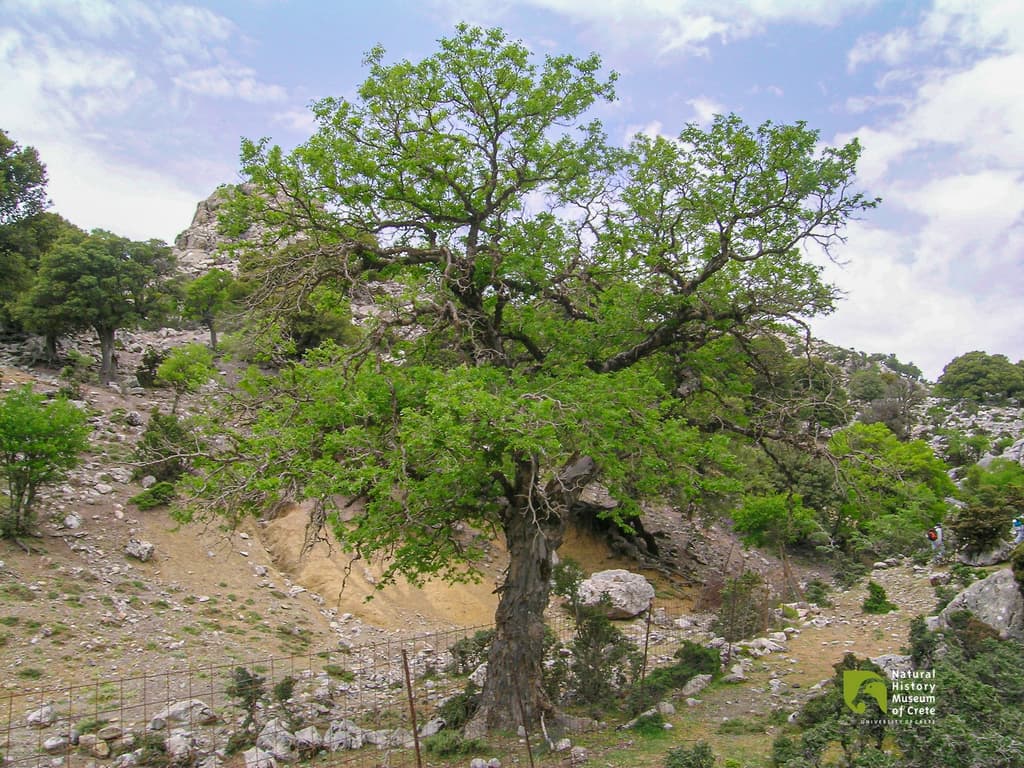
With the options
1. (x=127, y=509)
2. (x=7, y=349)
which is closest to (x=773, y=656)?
(x=127, y=509)

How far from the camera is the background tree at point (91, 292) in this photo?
87.8 feet

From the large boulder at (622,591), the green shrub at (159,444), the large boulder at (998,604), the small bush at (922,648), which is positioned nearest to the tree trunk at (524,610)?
the small bush at (922,648)

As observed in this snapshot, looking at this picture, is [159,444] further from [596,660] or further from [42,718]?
[596,660]

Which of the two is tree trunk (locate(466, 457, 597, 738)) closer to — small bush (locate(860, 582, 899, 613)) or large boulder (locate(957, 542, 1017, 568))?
small bush (locate(860, 582, 899, 613))

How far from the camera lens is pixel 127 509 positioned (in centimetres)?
1892

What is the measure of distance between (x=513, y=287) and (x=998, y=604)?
10.0m

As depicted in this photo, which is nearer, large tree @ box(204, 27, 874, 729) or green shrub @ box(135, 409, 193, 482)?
large tree @ box(204, 27, 874, 729)

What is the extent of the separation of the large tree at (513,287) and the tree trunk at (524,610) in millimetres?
32

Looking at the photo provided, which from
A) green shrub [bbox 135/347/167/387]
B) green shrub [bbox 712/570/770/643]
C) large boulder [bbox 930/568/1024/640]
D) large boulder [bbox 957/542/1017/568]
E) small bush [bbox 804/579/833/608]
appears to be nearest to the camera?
large boulder [bbox 930/568/1024/640]

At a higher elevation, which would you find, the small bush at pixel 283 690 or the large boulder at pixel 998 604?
the large boulder at pixel 998 604

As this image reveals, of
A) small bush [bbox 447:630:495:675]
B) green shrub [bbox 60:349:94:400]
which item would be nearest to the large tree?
small bush [bbox 447:630:495:675]

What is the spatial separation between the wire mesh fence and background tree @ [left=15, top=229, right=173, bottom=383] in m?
20.3

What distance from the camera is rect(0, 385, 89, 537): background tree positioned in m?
15.9

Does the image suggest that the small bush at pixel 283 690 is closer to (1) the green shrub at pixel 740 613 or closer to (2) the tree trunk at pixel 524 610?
(2) the tree trunk at pixel 524 610
